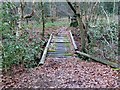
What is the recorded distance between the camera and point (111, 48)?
8.45 meters

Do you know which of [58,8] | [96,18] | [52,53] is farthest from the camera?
[58,8]

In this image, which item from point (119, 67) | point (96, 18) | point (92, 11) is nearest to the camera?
point (119, 67)

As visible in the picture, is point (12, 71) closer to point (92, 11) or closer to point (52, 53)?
point (52, 53)

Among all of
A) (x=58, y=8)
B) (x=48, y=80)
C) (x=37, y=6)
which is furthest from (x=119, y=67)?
(x=58, y=8)

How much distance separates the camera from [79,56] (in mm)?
8492

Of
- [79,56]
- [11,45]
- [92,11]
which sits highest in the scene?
[92,11]

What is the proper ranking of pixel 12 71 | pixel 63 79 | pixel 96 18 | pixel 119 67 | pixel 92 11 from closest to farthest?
pixel 63 79 < pixel 12 71 < pixel 119 67 < pixel 92 11 < pixel 96 18

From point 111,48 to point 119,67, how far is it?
2.80 m

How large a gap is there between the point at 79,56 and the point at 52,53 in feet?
4.03

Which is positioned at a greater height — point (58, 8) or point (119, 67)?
point (58, 8)

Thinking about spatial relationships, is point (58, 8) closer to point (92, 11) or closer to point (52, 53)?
point (92, 11)

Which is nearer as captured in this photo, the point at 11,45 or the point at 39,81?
the point at 39,81

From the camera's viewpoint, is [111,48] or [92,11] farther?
[92,11]

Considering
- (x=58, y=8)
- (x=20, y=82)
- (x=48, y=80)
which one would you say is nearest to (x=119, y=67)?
(x=48, y=80)
